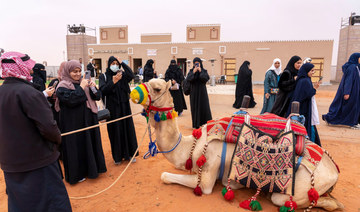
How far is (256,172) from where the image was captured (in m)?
2.77

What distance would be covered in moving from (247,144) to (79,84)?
2.58m

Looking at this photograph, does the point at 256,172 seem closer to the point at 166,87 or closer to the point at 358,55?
the point at 166,87

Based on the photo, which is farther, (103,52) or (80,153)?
(103,52)

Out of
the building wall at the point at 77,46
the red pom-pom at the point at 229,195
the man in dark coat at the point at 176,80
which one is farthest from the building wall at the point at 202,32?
the red pom-pom at the point at 229,195

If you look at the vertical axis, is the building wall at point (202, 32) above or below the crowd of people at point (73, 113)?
above

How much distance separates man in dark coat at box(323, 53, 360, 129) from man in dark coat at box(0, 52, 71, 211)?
25.1 feet

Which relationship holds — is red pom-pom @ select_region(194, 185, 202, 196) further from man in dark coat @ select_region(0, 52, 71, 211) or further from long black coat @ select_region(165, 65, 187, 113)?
long black coat @ select_region(165, 65, 187, 113)

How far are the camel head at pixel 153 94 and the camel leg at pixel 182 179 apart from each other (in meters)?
1.04

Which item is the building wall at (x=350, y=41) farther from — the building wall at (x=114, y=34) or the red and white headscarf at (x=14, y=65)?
the red and white headscarf at (x=14, y=65)

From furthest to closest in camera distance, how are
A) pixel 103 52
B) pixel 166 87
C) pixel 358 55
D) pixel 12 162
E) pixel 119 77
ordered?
pixel 103 52
pixel 358 55
pixel 119 77
pixel 166 87
pixel 12 162

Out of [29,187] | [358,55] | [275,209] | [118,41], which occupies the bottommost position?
[275,209]

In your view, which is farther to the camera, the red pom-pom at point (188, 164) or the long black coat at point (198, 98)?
the long black coat at point (198, 98)

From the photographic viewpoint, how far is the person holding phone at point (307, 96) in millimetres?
3773

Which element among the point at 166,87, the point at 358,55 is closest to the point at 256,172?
the point at 166,87
